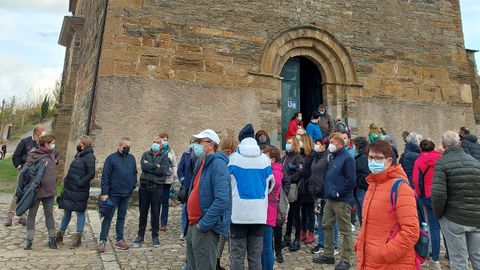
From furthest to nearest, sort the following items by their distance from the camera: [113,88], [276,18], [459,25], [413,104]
→ 1. [459,25]
2. [413,104]
3. [276,18]
4. [113,88]

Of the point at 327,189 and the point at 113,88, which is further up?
the point at 113,88

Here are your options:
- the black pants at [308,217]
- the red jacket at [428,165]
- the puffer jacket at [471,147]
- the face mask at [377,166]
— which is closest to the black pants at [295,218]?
the black pants at [308,217]

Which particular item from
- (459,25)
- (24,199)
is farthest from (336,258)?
(459,25)

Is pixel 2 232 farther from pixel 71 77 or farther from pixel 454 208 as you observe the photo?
pixel 71 77

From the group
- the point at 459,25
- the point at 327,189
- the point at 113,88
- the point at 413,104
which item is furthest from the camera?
the point at 459,25

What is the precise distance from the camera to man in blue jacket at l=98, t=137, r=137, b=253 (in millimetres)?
5207

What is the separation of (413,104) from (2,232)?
10.3m

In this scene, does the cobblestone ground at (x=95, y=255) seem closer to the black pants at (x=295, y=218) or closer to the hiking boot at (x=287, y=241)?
the hiking boot at (x=287, y=241)

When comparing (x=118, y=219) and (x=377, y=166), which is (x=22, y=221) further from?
(x=377, y=166)

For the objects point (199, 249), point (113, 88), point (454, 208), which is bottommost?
point (199, 249)

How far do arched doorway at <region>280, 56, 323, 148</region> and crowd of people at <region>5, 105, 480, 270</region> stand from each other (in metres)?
3.83

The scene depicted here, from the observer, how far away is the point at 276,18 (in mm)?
9594

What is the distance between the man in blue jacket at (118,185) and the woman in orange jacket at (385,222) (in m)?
3.64

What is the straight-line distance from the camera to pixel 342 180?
4559 millimetres
